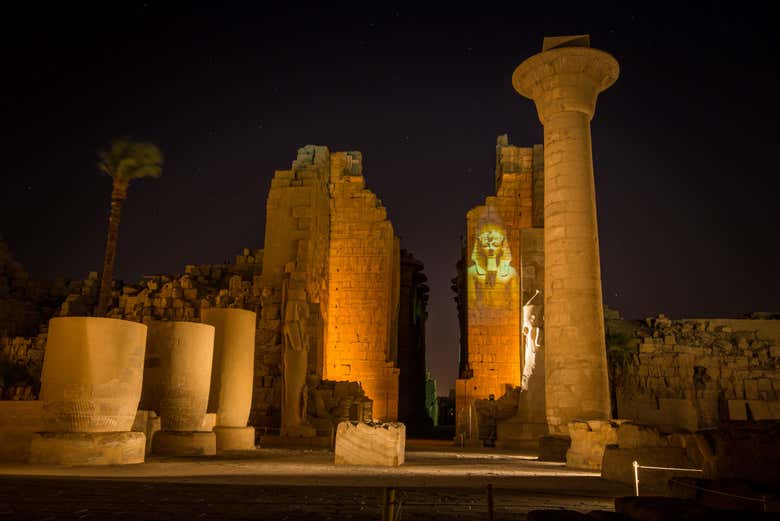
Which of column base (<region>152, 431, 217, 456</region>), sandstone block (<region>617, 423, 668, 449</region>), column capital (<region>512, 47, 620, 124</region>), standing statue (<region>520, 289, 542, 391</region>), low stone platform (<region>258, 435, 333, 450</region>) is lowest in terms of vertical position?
low stone platform (<region>258, 435, 333, 450</region>)

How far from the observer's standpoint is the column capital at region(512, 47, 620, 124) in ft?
39.6

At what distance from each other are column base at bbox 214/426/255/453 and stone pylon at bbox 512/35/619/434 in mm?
5608

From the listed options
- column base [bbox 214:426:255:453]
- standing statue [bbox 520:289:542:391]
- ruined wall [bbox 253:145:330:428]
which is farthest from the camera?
ruined wall [bbox 253:145:330:428]

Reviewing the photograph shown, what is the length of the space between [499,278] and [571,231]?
9.98 m

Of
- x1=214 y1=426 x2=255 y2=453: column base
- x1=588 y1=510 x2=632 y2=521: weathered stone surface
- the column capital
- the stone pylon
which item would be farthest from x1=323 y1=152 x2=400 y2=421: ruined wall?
x1=588 y1=510 x2=632 y2=521: weathered stone surface

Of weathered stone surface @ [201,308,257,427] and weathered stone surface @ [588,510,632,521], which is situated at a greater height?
weathered stone surface @ [201,308,257,427]

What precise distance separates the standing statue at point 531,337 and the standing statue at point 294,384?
18.2 feet

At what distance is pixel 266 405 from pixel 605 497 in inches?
481

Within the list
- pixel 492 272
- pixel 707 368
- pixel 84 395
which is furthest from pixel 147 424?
pixel 707 368

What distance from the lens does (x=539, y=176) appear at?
21.9 m

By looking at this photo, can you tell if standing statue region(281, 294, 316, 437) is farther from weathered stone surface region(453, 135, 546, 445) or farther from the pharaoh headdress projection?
the pharaoh headdress projection

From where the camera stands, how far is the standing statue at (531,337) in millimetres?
16344

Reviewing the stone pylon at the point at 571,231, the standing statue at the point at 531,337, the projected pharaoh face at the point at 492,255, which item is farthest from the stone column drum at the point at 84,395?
the projected pharaoh face at the point at 492,255

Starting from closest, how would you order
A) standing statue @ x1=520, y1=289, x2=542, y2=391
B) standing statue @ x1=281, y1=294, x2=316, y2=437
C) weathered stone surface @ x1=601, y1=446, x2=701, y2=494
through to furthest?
weathered stone surface @ x1=601, y1=446, x2=701, y2=494, standing statue @ x1=281, y1=294, x2=316, y2=437, standing statue @ x1=520, y1=289, x2=542, y2=391
